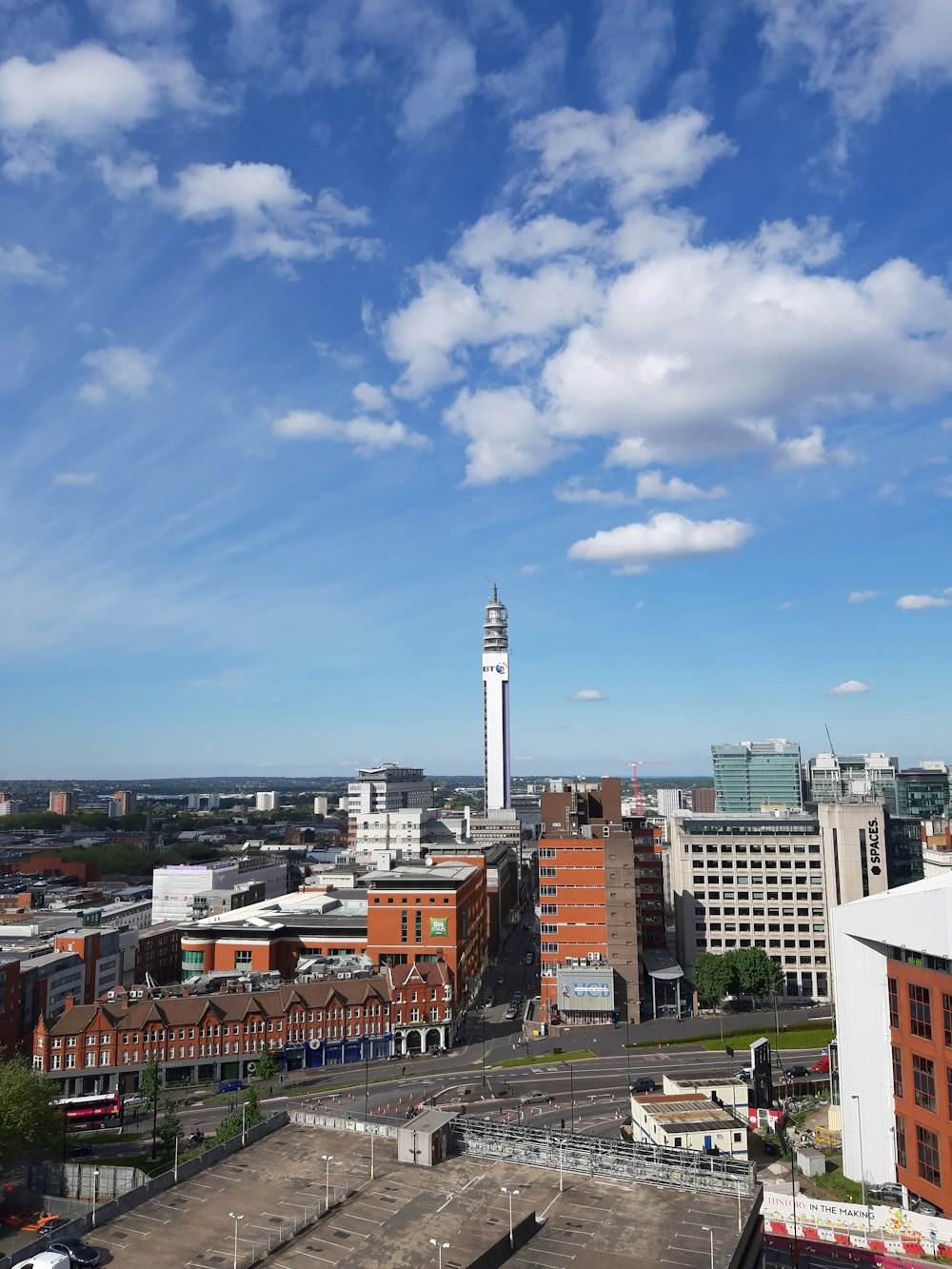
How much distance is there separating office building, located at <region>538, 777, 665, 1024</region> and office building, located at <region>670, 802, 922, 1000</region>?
1490 cm

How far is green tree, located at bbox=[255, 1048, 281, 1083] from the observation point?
91750 mm

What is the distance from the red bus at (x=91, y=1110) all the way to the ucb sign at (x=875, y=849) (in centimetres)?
10117

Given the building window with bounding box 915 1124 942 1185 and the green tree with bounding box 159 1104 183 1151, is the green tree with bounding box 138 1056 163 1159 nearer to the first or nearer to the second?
the green tree with bounding box 159 1104 183 1151

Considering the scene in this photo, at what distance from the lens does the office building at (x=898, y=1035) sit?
2245 inches

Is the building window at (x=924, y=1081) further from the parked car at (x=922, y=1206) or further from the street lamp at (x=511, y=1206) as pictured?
the street lamp at (x=511, y=1206)

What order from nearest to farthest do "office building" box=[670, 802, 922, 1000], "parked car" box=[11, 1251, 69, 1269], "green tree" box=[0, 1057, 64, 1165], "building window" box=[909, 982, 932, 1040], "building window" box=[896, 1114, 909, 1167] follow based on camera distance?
"parked car" box=[11, 1251, 69, 1269], "building window" box=[909, 982, 932, 1040], "building window" box=[896, 1114, 909, 1167], "green tree" box=[0, 1057, 64, 1165], "office building" box=[670, 802, 922, 1000]

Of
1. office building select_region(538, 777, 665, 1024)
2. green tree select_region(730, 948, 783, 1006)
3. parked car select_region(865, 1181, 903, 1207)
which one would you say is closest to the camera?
parked car select_region(865, 1181, 903, 1207)

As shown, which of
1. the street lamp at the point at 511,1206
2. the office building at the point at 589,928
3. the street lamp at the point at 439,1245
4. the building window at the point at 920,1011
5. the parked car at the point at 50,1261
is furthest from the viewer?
the office building at the point at 589,928

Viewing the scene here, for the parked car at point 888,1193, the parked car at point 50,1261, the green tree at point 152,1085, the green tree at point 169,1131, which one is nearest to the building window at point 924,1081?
the parked car at point 888,1193

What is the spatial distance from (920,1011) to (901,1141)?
955cm

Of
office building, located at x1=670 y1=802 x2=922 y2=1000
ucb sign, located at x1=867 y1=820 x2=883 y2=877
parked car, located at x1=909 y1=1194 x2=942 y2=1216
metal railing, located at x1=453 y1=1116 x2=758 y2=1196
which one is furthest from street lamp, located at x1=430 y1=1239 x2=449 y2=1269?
ucb sign, located at x1=867 y1=820 x2=883 y2=877

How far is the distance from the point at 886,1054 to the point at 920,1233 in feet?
39.6

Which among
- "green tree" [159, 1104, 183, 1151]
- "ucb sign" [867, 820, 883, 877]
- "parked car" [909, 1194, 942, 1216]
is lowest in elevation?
"green tree" [159, 1104, 183, 1151]

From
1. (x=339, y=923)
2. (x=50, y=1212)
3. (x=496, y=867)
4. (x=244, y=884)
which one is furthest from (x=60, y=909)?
(x=50, y=1212)
